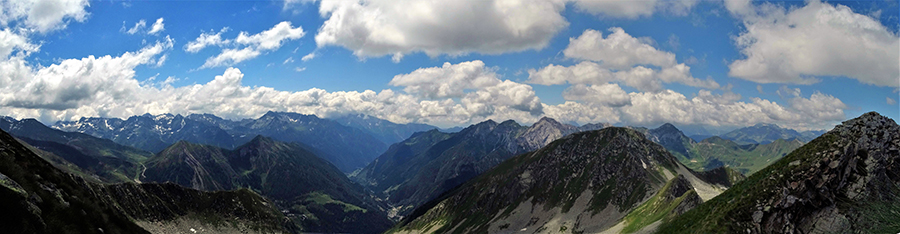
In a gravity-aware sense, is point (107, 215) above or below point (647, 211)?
above

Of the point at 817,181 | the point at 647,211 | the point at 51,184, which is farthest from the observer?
the point at 647,211

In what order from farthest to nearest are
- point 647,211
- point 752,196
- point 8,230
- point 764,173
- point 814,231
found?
point 647,211 → point 764,173 → point 752,196 → point 814,231 → point 8,230

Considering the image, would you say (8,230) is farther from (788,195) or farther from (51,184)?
(788,195)

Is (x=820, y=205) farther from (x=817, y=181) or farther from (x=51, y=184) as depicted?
(x=51, y=184)

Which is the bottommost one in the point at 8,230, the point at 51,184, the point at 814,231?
the point at 814,231

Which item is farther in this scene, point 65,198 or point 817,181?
point 817,181

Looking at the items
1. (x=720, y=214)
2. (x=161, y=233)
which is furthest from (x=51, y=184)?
(x=161, y=233)

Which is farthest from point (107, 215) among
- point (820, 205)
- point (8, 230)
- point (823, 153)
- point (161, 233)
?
point (161, 233)
